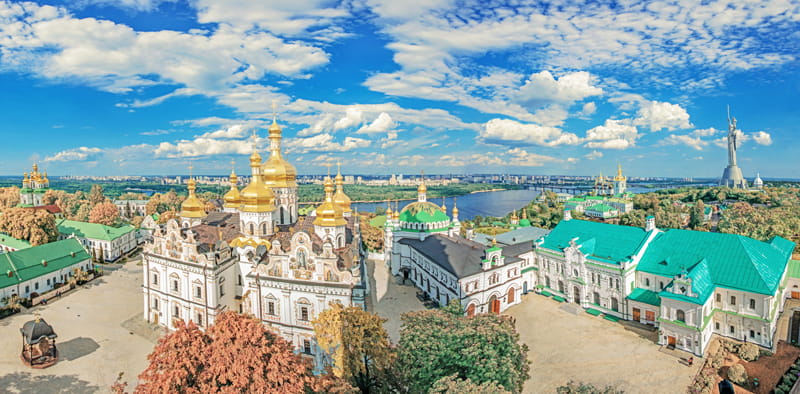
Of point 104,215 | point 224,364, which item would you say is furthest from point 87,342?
point 104,215

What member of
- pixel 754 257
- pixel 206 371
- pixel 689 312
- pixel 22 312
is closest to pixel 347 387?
pixel 206 371

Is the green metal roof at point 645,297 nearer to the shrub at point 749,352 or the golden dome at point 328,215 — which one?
the shrub at point 749,352

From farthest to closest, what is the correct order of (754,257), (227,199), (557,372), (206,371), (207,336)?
(227,199) < (754,257) < (557,372) < (207,336) < (206,371)

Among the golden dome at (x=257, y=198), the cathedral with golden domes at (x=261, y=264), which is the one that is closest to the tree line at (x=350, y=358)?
the cathedral with golden domes at (x=261, y=264)

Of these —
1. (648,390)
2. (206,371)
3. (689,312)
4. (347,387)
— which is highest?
(206,371)

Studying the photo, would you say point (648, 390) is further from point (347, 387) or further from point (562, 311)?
point (347, 387)

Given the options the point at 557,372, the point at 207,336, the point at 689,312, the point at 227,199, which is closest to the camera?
the point at 207,336
